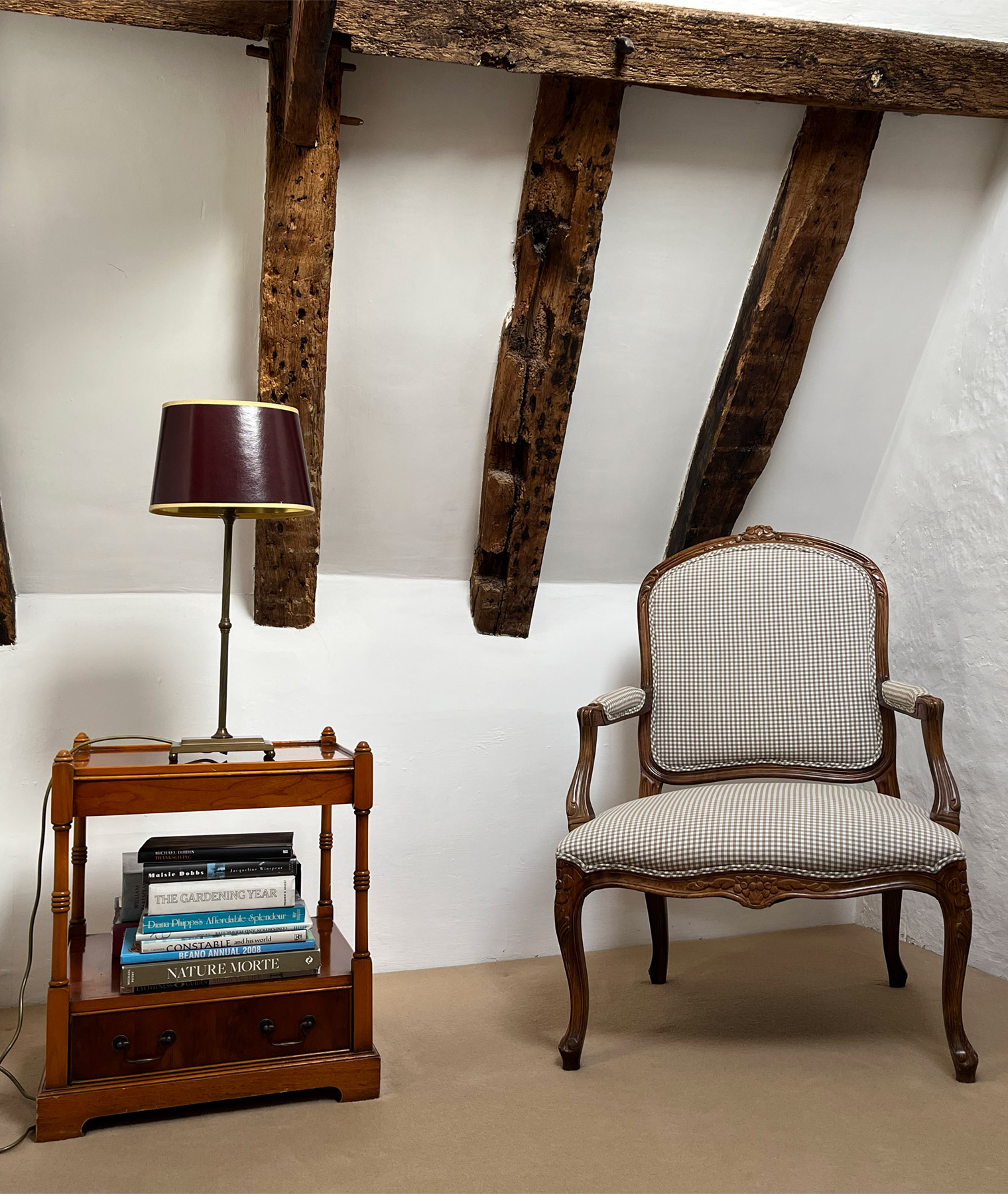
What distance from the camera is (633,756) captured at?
9.09 feet

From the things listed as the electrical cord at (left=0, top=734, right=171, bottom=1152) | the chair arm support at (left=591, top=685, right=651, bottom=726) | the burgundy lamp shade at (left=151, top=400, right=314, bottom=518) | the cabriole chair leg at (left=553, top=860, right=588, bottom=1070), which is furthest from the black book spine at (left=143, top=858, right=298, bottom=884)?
the chair arm support at (left=591, top=685, right=651, bottom=726)

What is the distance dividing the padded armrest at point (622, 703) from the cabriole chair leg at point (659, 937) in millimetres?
457

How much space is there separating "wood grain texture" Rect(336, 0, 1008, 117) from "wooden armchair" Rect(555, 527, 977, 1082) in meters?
0.96

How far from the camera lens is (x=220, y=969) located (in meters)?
1.74

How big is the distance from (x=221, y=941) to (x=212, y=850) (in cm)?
15

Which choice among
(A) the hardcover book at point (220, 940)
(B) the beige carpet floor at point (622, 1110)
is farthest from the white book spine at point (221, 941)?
(B) the beige carpet floor at point (622, 1110)

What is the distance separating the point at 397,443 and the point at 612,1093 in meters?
1.47

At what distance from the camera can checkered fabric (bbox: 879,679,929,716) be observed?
2.12 m

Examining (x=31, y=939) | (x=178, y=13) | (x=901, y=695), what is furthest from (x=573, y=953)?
(x=178, y=13)

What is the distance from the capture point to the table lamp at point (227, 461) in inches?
68.0

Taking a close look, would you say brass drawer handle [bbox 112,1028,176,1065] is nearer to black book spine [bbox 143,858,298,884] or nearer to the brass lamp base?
black book spine [bbox 143,858,298,884]

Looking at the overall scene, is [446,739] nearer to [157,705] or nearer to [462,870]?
[462,870]

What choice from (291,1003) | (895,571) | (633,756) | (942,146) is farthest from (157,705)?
(942,146)

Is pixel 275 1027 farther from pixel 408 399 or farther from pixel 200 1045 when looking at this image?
pixel 408 399
